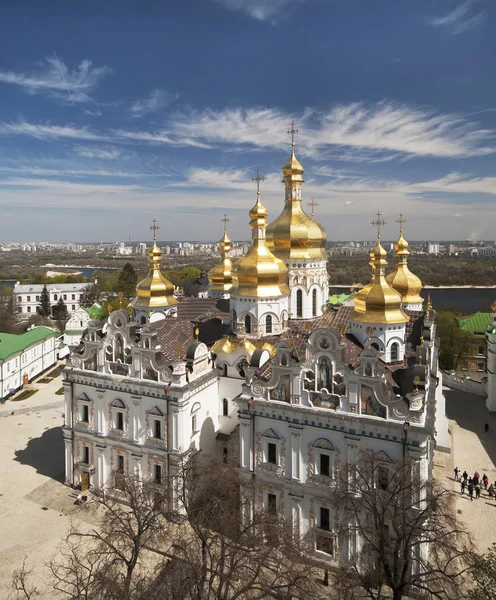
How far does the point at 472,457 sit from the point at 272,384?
12.6 metres

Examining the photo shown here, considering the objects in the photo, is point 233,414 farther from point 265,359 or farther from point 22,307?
point 22,307

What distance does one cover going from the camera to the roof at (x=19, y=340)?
29920mm

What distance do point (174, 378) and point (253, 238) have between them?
7073 mm

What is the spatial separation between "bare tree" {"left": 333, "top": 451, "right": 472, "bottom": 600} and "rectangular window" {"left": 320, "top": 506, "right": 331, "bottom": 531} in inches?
21.8

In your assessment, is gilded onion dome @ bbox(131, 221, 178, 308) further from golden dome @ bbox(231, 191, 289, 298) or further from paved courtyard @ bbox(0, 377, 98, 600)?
paved courtyard @ bbox(0, 377, 98, 600)

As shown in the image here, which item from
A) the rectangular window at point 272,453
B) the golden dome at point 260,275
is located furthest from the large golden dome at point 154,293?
the rectangular window at point 272,453

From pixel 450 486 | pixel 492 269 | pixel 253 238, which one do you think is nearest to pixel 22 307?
pixel 253 238

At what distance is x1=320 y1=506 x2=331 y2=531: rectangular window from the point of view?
14.1 meters

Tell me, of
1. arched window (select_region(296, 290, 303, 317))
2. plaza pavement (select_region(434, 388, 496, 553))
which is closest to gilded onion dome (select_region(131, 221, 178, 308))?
arched window (select_region(296, 290, 303, 317))

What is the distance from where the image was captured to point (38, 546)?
15.0 m

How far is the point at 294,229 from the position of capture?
20969 mm

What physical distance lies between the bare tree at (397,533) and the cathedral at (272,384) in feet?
2.17

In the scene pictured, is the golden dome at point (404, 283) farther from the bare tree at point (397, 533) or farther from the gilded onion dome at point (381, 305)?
the bare tree at point (397, 533)

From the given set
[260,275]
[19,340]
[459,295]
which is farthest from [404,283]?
[459,295]
